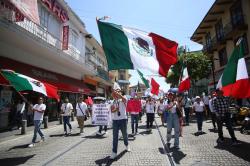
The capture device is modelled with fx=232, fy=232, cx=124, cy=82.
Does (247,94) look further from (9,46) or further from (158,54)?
(9,46)

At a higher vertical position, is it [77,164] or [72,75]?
[72,75]

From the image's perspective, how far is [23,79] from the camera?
7238 millimetres

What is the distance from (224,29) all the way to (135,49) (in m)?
20.2

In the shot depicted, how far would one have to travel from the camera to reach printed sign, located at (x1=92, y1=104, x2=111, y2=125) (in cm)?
1127

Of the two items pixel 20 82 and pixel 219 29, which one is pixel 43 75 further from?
pixel 219 29

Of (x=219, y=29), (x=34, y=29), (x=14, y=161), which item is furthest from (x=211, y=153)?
(x=219, y=29)

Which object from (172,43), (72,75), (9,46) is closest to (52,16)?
(9,46)

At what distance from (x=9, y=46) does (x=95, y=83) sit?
19.8 metres

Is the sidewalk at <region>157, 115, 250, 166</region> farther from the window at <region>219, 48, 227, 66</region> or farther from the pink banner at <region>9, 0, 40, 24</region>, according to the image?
the window at <region>219, 48, 227, 66</region>

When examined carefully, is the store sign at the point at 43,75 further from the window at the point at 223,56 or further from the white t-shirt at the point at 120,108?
the window at the point at 223,56

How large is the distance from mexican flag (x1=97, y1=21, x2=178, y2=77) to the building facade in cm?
342

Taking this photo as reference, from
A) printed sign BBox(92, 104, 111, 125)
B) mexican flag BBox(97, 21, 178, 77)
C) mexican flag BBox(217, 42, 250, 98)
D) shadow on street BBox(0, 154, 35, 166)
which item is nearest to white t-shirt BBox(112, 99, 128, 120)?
mexican flag BBox(97, 21, 178, 77)

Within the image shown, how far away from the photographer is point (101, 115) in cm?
1158

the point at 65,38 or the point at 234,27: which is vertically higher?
the point at 234,27
